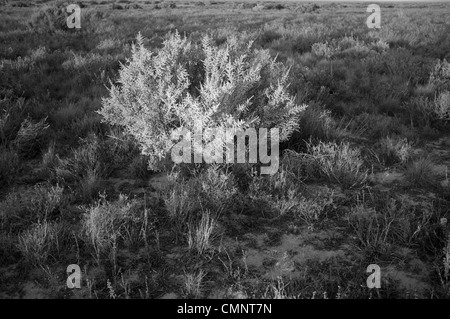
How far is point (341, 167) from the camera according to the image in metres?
3.84

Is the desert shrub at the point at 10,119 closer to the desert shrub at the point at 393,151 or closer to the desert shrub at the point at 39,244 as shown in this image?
the desert shrub at the point at 39,244

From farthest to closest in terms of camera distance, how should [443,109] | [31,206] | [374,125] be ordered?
[443,109]
[374,125]
[31,206]

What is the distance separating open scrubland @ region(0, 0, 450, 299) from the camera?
8.40ft

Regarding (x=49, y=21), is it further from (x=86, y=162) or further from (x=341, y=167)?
(x=341, y=167)

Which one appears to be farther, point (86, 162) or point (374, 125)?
point (374, 125)

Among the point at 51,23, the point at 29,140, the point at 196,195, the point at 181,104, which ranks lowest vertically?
the point at 196,195

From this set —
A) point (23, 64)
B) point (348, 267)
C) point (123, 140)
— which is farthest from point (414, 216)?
point (23, 64)

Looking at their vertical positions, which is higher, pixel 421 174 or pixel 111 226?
pixel 421 174

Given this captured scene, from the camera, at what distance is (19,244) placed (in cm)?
267

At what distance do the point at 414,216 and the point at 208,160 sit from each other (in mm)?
2183

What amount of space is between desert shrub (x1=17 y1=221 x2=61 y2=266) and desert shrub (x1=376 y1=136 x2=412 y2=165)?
3785mm

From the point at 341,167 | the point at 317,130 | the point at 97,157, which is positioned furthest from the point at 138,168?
the point at 317,130

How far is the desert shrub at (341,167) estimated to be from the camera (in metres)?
3.73

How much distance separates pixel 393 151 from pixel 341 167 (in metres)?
0.98
